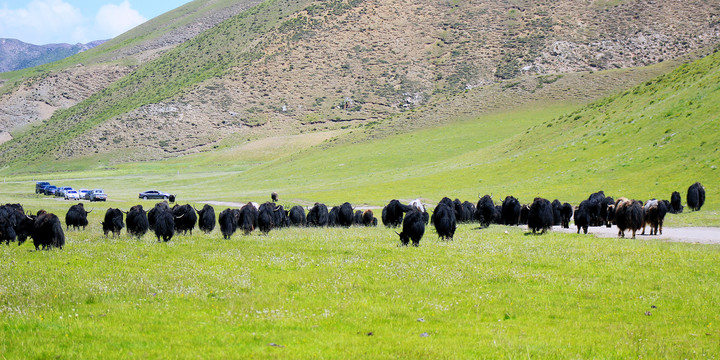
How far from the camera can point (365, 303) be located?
11.3m

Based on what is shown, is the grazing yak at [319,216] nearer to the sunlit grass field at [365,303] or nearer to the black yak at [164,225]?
the black yak at [164,225]

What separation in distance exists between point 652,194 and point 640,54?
98.6 metres

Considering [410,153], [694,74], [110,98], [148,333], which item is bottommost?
[148,333]

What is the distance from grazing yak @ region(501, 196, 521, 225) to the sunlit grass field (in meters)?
12.3

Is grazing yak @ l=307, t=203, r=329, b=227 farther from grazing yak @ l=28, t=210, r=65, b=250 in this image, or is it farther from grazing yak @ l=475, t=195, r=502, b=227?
grazing yak @ l=28, t=210, r=65, b=250

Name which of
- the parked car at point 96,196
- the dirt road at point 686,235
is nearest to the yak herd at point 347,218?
the dirt road at point 686,235

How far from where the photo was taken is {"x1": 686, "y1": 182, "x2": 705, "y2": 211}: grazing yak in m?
31.7

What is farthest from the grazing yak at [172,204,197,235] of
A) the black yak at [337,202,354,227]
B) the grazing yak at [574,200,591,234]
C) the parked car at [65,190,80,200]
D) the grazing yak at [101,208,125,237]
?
the parked car at [65,190,80,200]

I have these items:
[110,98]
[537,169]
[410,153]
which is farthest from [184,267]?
[110,98]

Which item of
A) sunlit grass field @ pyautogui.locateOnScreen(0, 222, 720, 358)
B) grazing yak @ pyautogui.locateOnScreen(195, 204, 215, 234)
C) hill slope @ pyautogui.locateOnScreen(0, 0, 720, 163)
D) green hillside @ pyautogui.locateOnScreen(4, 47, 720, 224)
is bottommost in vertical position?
sunlit grass field @ pyautogui.locateOnScreen(0, 222, 720, 358)

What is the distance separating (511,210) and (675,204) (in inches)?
370

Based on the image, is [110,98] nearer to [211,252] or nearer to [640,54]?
[640,54]

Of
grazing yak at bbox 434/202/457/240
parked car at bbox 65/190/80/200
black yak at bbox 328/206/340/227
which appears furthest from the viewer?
parked car at bbox 65/190/80/200

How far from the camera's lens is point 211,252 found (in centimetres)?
1866
